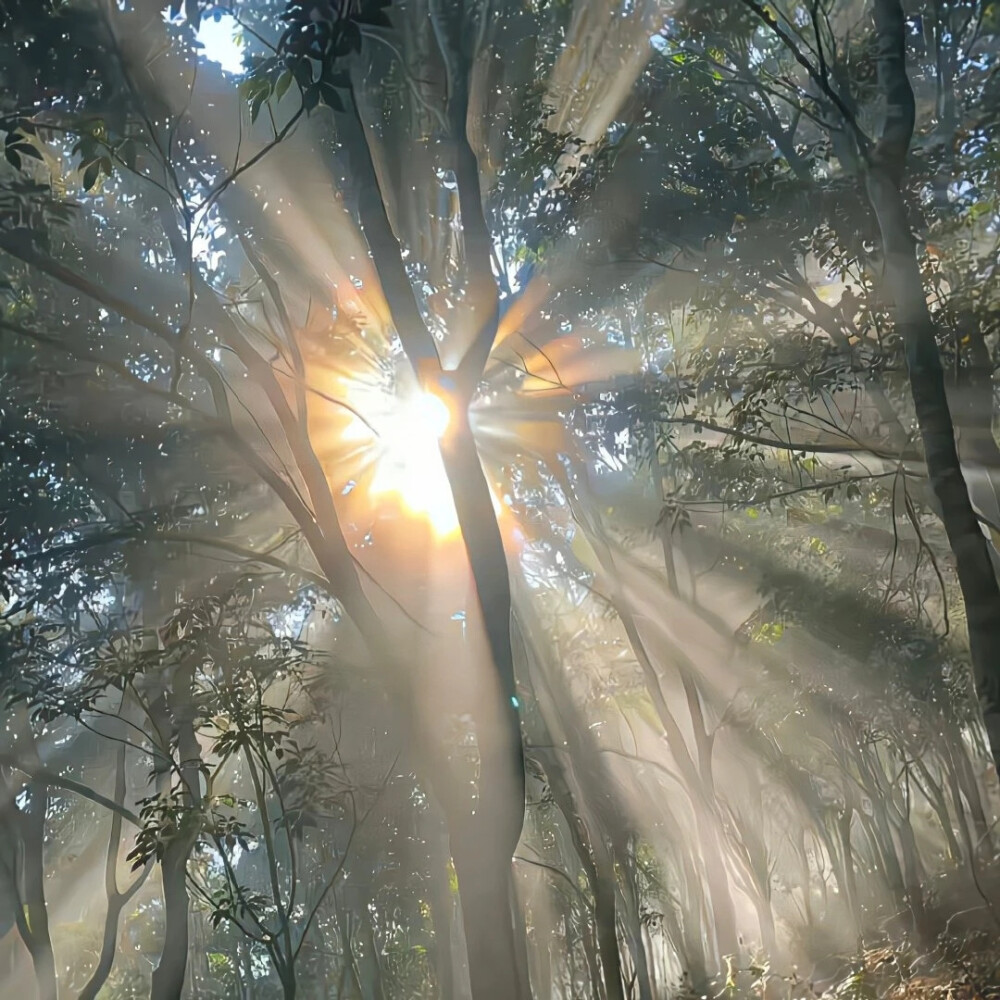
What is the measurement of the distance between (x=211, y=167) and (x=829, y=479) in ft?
12.6

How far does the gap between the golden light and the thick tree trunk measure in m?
2.41

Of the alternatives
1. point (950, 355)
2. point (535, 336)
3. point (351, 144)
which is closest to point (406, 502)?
point (535, 336)

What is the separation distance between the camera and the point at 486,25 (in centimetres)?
392

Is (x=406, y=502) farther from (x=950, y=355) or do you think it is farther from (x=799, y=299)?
(x=950, y=355)

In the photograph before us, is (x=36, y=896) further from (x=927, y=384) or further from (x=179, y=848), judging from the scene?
(x=927, y=384)

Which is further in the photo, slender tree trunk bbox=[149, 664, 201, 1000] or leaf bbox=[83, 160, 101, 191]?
slender tree trunk bbox=[149, 664, 201, 1000]

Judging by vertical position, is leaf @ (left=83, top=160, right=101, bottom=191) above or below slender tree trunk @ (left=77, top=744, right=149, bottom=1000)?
above

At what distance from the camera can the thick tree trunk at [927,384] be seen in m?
2.61

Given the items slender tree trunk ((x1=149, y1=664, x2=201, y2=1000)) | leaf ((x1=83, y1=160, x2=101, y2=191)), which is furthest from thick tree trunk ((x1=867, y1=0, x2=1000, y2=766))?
slender tree trunk ((x1=149, y1=664, x2=201, y2=1000))

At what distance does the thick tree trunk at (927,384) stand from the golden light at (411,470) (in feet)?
7.91

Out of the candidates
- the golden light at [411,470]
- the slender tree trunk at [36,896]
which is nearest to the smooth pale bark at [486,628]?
the golden light at [411,470]

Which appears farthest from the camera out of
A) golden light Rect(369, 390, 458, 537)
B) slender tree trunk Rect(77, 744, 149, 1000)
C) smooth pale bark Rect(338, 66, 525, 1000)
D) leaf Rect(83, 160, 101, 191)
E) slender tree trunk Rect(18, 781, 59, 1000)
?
slender tree trunk Rect(18, 781, 59, 1000)

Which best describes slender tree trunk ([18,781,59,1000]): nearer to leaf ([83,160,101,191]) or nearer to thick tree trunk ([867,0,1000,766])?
leaf ([83,160,101,191])

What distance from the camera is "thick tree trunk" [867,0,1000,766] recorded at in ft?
8.57
